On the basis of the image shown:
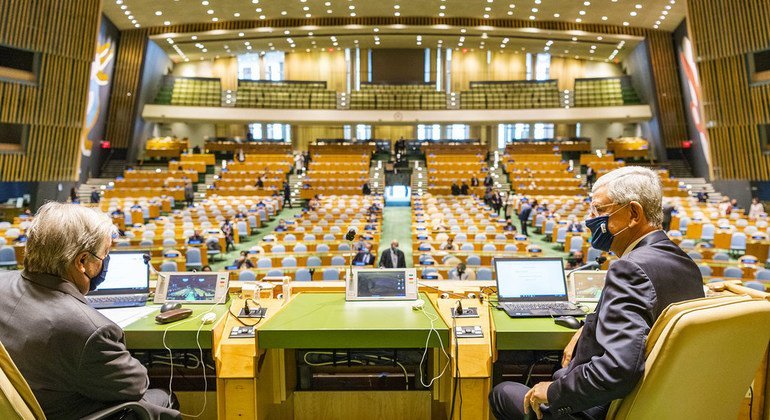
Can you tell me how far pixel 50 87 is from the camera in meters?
14.7

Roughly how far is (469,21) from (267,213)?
13.9m

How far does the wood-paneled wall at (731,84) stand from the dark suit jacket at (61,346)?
16618 mm

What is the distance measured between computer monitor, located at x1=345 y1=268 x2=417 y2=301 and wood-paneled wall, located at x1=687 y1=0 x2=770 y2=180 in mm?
14824

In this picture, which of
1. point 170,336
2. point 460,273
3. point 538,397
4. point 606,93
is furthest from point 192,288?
point 606,93

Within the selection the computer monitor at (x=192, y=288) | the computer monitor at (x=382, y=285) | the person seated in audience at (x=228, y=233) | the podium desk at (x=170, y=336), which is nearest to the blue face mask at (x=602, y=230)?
the computer monitor at (x=382, y=285)

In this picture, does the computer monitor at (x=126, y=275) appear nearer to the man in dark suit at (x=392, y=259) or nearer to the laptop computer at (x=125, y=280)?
the laptop computer at (x=125, y=280)

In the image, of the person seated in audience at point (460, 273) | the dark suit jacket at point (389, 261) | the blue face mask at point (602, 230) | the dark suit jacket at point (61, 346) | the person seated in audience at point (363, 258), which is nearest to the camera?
the dark suit jacket at point (61, 346)

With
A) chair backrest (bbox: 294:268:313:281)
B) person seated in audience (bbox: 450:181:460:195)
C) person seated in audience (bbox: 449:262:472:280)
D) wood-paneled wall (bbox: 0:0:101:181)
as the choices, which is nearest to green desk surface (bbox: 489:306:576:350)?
person seated in audience (bbox: 449:262:472:280)

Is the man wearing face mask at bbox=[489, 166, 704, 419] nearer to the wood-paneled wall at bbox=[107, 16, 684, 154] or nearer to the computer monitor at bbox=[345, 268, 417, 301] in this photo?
the computer monitor at bbox=[345, 268, 417, 301]

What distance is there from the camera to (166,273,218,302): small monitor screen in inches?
130

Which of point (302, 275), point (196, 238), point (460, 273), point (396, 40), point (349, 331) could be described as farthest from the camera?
point (396, 40)

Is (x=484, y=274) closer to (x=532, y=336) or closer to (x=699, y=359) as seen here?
(x=532, y=336)

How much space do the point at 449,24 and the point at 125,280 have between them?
23034 mm

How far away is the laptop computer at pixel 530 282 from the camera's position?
3227 mm
